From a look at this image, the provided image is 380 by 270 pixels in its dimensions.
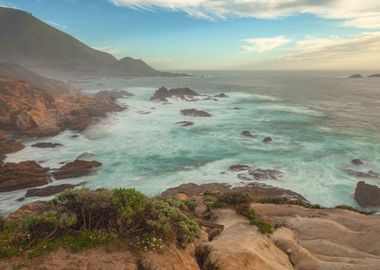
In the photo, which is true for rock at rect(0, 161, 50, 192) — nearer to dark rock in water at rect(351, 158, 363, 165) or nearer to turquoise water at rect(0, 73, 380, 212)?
turquoise water at rect(0, 73, 380, 212)

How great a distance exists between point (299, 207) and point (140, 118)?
45.6 meters

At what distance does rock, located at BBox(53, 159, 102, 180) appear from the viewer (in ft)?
101

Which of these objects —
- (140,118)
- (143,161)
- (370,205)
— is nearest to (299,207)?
(370,205)

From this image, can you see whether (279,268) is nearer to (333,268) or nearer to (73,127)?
(333,268)

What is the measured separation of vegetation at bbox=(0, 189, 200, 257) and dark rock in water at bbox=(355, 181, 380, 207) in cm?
2011

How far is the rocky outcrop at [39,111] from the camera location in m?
44.9

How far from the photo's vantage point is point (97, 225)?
9.83 m

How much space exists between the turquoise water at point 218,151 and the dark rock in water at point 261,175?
733 mm

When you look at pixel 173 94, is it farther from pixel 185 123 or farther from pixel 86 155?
pixel 86 155

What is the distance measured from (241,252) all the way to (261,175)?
21.7 m

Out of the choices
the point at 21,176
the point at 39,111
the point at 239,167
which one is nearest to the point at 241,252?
the point at 239,167

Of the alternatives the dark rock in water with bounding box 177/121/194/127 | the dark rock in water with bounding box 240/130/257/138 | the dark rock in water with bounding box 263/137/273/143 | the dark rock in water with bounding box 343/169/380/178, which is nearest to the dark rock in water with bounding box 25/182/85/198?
the dark rock in water with bounding box 343/169/380/178

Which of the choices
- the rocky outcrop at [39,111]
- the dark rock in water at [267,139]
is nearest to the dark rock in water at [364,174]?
the dark rock in water at [267,139]

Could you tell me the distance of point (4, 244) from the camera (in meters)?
8.70
